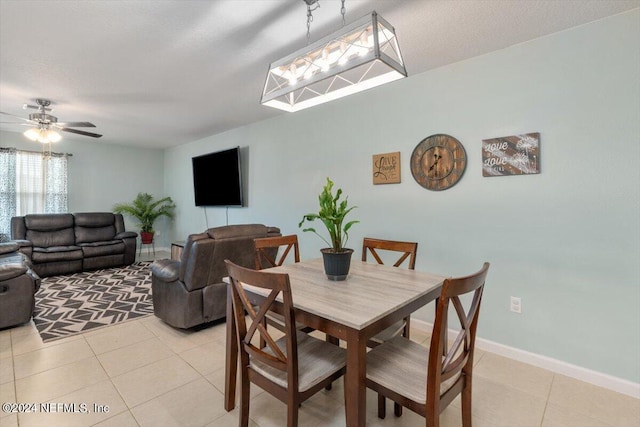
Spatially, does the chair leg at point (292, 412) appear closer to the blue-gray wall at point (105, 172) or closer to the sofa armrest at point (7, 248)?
the sofa armrest at point (7, 248)

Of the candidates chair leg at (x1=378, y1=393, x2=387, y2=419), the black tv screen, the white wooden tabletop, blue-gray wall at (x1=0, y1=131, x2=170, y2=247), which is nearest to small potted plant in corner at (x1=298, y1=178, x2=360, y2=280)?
the white wooden tabletop

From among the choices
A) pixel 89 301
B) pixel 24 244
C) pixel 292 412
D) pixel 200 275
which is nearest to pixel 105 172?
pixel 24 244

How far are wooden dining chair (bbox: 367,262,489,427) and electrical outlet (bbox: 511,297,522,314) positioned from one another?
1229mm

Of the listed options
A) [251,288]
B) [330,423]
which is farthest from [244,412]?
[251,288]

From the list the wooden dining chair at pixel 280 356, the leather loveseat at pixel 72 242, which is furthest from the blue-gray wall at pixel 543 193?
the leather loveseat at pixel 72 242

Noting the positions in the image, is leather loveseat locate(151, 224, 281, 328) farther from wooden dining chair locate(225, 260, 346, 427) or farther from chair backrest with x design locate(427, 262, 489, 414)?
chair backrest with x design locate(427, 262, 489, 414)

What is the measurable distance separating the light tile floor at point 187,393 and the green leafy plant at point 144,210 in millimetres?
4094

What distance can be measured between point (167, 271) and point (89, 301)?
5.41ft

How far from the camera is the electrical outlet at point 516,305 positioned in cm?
236

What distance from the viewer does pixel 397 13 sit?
77.6 inches

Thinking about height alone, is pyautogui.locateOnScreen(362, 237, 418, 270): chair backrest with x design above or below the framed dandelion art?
below

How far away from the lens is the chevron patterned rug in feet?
9.60

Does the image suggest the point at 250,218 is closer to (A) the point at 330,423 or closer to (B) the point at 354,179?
(B) the point at 354,179

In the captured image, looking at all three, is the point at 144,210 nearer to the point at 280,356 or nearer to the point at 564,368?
the point at 280,356
